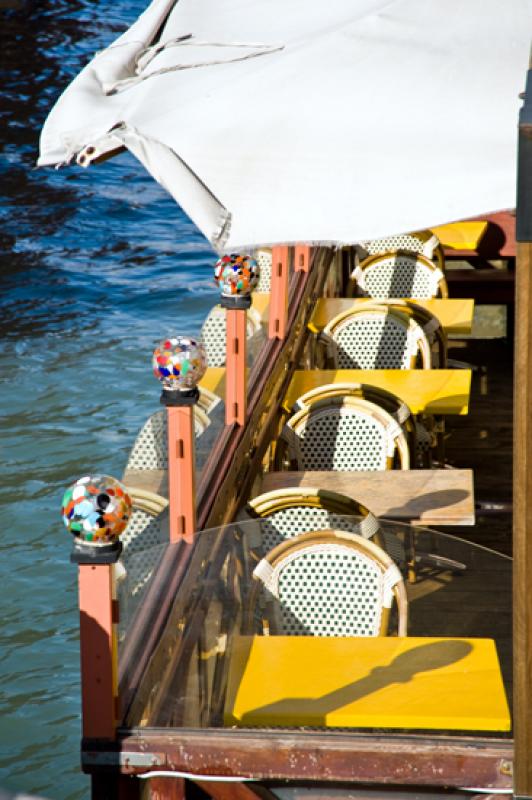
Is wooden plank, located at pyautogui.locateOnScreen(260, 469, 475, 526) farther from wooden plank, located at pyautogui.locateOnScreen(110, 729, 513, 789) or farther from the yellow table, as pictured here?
wooden plank, located at pyautogui.locateOnScreen(110, 729, 513, 789)

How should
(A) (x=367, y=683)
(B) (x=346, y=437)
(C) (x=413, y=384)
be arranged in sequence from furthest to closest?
(C) (x=413, y=384), (B) (x=346, y=437), (A) (x=367, y=683)

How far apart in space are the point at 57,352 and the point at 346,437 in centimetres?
831

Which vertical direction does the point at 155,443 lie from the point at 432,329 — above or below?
above

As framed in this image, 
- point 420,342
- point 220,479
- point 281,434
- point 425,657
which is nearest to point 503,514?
point 420,342

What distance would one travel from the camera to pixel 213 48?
2969 mm

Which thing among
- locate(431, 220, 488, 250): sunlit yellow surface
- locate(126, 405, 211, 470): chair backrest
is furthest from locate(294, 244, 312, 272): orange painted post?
locate(126, 405, 211, 470): chair backrest

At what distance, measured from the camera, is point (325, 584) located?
353cm

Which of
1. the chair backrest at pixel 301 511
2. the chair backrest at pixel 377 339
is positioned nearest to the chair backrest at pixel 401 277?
the chair backrest at pixel 377 339

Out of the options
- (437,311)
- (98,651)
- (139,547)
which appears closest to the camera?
(98,651)

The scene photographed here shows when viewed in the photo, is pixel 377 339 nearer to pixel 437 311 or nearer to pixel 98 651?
pixel 437 311

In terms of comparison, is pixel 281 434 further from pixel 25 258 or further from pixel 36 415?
pixel 25 258

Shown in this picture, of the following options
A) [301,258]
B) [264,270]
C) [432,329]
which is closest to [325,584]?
[432,329]

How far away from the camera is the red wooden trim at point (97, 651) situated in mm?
2623

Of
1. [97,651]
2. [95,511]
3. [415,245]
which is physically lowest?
[415,245]
